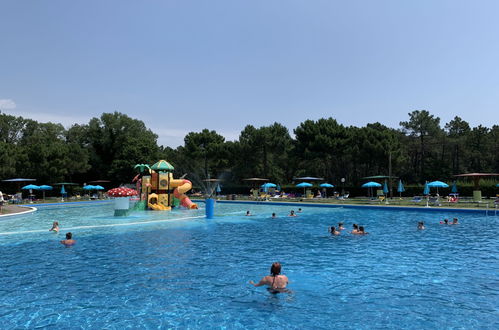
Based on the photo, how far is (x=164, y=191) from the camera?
30.7 metres

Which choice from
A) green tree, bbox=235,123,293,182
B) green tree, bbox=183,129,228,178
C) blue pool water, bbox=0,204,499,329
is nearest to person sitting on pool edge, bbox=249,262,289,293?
blue pool water, bbox=0,204,499,329

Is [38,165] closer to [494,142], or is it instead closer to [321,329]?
[321,329]

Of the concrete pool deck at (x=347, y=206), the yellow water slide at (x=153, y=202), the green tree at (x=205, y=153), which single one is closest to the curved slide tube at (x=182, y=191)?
the yellow water slide at (x=153, y=202)

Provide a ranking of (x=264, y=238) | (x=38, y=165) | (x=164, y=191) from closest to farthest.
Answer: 1. (x=264, y=238)
2. (x=164, y=191)
3. (x=38, y=165)

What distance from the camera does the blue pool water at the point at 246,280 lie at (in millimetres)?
6711

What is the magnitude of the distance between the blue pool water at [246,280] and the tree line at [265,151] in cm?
3541

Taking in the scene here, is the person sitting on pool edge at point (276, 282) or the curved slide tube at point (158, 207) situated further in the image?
the curved slide tube at point (158, 207)

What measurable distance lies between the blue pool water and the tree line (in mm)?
35411

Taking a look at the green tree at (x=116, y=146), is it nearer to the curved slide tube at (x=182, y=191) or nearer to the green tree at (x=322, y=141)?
the green tree at (x=322, y=141)

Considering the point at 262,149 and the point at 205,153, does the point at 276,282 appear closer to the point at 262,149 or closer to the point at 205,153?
the point at 262,149

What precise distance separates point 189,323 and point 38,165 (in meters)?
50.7

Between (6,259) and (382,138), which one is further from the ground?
(382,138)

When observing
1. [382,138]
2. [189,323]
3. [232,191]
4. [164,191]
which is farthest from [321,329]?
[232,191]

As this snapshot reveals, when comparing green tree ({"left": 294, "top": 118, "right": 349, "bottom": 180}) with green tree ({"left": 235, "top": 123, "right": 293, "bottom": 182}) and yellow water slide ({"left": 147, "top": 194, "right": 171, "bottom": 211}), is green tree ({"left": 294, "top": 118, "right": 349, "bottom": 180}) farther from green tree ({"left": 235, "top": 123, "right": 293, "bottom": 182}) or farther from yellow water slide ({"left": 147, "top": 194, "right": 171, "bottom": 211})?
yellow water slide ({"left": 147, "top": 194, "right": 171, "bottom": 211})
